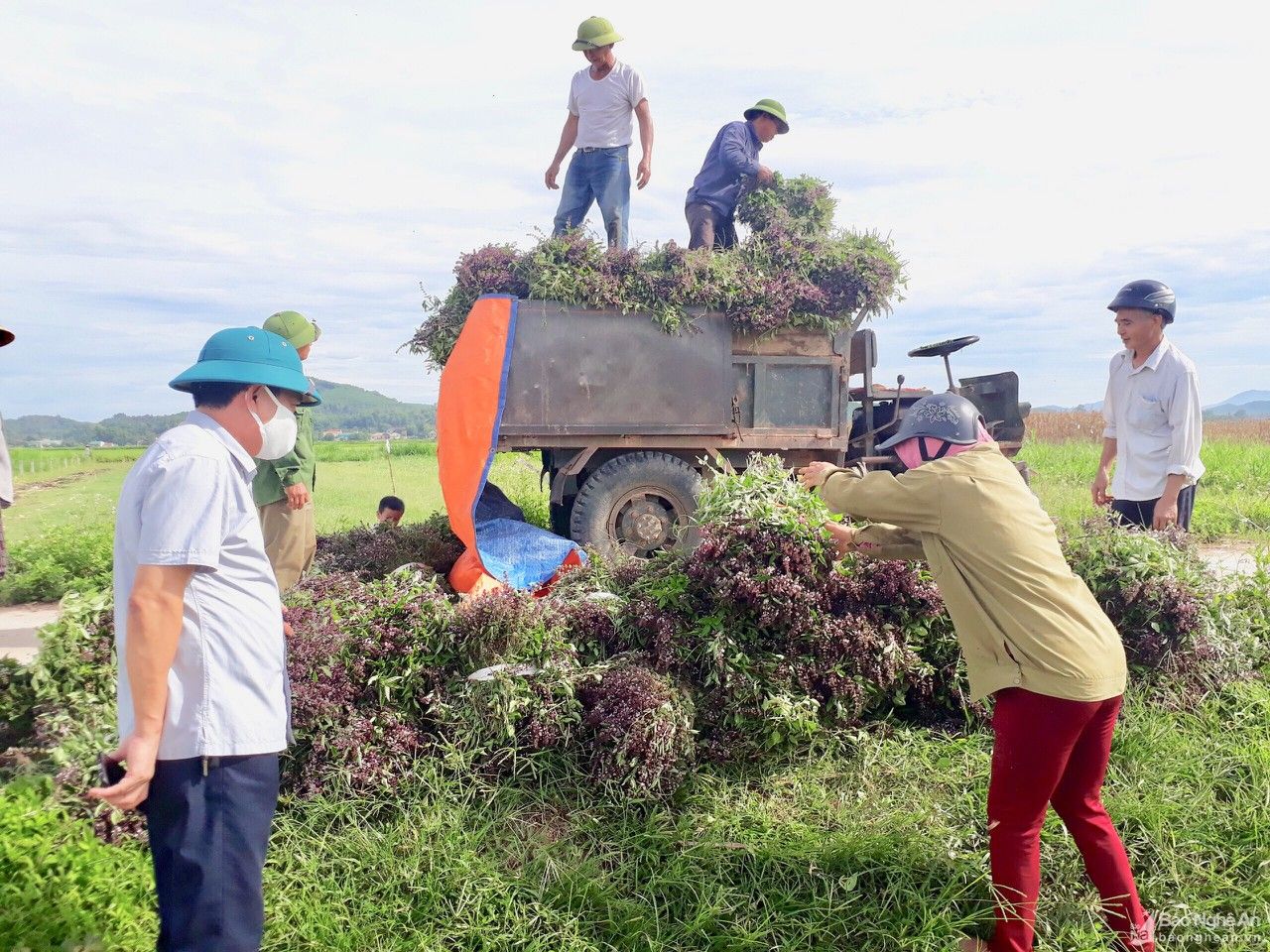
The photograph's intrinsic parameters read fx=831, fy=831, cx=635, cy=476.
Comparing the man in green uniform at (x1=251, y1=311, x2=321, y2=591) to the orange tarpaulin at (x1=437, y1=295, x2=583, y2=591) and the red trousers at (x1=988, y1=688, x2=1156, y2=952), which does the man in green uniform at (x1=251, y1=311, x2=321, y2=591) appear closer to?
the orange tarpaulin at (x1=437, y1=295, x2=583, y2=591)

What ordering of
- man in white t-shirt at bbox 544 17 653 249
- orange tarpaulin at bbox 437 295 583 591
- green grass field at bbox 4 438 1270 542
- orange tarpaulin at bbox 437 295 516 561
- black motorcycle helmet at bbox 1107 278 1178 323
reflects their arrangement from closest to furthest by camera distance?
black motorcycle helmet at bbox 1107 278 1178 323, orange tarpaulin at bbox 437 295 583 591, orange tarpaulin at bbox 437 295 516 561, man in white t-shirt at bbox 544 17 653 249, green grass field at bbox 4 438 1270 542

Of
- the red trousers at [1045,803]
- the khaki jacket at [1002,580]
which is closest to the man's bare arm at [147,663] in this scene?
the khaki jacket at [1002,580]

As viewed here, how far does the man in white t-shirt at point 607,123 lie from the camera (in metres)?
7.04

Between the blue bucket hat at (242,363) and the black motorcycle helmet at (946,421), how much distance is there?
2031 millimetres

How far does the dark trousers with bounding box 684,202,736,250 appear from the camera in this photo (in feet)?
24.1

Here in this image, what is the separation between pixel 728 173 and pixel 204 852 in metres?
6.66

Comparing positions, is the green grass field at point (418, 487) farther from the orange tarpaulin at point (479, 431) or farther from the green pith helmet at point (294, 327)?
the green pith helmet at point (294, 327)

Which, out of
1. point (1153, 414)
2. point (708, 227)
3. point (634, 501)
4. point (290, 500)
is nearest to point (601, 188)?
point (708, 227)

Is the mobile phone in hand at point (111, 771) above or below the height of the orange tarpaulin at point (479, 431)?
below

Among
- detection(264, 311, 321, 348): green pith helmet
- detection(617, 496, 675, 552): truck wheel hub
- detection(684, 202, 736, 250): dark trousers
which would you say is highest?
detection(684, 202, 736, 250): dark trousers

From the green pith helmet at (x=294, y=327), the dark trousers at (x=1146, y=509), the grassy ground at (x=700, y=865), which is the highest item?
the green pith helmet at (x=294, y=327)

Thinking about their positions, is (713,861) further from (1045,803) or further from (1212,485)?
(1212,485)

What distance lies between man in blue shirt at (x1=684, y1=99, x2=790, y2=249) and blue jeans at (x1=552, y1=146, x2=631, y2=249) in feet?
2.27

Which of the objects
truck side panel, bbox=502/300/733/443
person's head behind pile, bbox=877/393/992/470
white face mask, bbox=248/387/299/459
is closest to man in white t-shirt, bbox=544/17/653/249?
truck side panel, bbox=502/300/733/443
